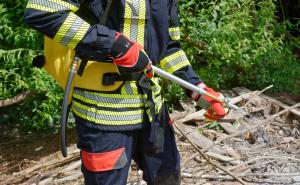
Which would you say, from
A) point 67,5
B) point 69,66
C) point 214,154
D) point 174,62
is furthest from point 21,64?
point 67,5

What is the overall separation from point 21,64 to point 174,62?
6.69ft

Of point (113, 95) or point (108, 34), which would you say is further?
point (113, 95)

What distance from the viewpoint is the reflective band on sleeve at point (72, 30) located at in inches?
87.4

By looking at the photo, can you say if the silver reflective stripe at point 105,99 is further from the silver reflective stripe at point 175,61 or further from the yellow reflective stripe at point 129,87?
the silver reflective stripe at point 175,61

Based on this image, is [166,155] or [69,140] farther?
[69,140]

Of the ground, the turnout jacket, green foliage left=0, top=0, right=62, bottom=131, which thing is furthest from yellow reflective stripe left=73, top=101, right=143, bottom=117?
green foliage left=0, top=0, right=62, bottom=131

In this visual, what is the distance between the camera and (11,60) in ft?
14.2

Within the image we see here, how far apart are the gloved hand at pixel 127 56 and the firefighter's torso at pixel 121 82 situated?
13 centimetres

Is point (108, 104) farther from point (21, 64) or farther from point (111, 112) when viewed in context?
point (21, 64)

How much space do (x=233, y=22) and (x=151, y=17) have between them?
114 inches

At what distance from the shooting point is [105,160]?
8.11ft

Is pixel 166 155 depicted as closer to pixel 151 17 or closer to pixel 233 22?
pixel 151 17

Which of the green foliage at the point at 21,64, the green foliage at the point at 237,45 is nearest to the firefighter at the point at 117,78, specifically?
the green foliage at the point at 21,64

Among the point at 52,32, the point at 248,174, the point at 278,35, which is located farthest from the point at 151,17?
the point at 278,35
